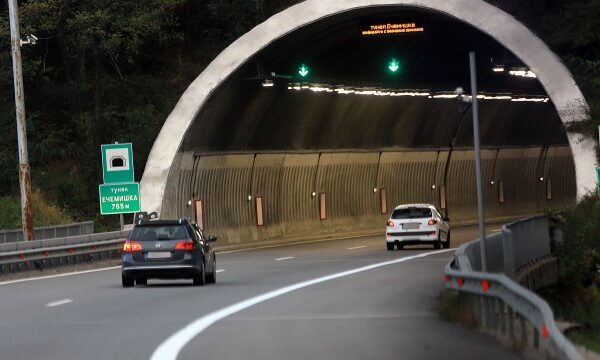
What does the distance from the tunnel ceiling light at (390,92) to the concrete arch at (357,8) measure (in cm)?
271

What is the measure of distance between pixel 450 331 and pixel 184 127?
27508 mm

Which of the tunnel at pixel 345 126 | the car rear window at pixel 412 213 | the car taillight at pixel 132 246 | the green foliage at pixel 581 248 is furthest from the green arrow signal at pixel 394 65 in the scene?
the car taillight at pixel 132 246

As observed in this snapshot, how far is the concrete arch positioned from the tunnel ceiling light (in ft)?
8.88

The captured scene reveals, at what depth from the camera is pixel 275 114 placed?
4975 cm

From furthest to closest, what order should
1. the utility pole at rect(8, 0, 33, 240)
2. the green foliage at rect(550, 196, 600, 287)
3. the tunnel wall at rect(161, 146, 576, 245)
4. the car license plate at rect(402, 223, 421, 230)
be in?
1. the tunnel wall at rect(161, 146, 576, 245)
2. the car license plate at rect(402, 223, 421, 230)
3. the utility pole at rect(8, 0, 33, 240)
4. the green foliage at rect(550, 196, 600, 287)

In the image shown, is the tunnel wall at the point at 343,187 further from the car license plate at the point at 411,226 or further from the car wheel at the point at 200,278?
the car wheel at the point at 200,278

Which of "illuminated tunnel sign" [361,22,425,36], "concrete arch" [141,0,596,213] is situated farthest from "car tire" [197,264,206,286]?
"illuminated tunnel sign" [361,22,425,36]

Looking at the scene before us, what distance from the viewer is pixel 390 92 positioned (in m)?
53.8

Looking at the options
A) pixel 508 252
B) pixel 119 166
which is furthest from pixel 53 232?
pixel 508 252

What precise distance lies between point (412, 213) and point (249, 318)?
25.5 metres

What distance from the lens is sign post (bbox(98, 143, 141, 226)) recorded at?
40438mm

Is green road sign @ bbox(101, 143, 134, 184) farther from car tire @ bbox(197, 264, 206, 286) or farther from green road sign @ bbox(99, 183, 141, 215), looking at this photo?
car tire @ bbox(197, 264, 206, 286)

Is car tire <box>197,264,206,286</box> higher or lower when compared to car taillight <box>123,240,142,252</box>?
lower

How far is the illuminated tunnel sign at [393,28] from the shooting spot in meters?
45.2
